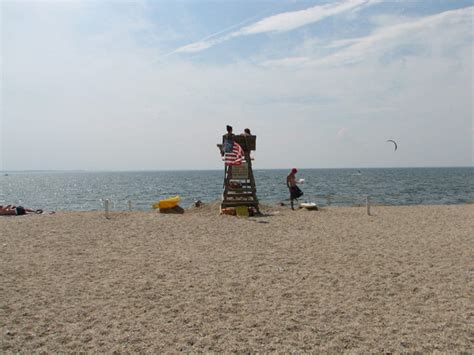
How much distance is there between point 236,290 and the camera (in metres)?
7.07

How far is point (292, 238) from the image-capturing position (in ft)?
39.2

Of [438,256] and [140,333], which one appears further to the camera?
[438,256]

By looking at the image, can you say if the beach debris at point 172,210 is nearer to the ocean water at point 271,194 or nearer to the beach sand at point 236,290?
the beach sand at point 236,290

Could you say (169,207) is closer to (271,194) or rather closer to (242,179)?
(242,179)

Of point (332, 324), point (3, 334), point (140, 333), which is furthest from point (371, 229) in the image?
point (3, 334)

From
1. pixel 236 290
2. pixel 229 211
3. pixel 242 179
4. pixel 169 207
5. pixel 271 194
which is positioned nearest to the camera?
pixel 236 290

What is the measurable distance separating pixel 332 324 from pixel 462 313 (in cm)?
196

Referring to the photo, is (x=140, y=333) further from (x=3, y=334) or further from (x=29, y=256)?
(x=29, y=256)

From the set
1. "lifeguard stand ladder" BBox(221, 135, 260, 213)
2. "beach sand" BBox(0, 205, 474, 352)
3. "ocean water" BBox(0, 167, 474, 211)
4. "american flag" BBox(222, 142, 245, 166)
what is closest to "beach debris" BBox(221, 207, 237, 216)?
"lifeguard stand ladder" BBox(221, 135, 260, 213)

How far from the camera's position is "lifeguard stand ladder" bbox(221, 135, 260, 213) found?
59.4ft

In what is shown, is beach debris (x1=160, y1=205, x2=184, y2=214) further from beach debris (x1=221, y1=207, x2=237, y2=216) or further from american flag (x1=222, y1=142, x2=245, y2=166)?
american flag (x1=222, y1=142, x2=245, y2=166)

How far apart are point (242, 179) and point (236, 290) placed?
451 inches

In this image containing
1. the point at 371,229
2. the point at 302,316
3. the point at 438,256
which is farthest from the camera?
the point at 371,229

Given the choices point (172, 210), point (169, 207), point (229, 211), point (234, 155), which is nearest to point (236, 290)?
point (229, 211)
